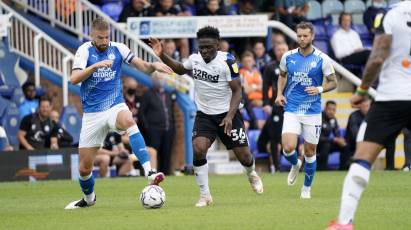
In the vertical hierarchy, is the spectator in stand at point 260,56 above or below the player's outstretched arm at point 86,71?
below

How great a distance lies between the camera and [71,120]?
25.0 metres

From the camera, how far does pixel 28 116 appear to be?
23.7 metres

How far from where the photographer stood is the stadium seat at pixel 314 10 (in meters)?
30.9

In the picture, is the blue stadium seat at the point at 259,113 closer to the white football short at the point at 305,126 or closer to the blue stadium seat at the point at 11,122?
the blue stadium seat at the point at 11,122

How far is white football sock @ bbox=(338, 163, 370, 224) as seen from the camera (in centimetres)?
1020

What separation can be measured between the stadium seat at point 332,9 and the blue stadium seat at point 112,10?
21.1 feet

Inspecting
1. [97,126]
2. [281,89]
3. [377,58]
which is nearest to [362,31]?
[281,89]

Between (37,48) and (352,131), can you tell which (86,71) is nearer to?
(37,48)

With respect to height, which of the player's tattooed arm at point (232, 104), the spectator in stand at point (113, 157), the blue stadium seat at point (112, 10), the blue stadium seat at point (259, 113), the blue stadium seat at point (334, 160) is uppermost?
the blue stadium seat at point (112, 10)

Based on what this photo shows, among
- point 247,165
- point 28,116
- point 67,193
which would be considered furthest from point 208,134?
point 28,116

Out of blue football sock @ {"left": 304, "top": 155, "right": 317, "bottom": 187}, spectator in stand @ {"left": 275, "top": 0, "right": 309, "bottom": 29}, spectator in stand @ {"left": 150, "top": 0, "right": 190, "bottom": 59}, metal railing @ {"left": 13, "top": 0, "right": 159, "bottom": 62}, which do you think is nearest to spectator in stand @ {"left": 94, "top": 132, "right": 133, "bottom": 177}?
metal railing @ {"left": 13, "top": 0, "right": 159, "bottom": 62}

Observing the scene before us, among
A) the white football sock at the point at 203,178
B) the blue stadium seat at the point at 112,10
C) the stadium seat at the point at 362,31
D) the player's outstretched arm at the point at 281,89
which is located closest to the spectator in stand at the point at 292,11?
the stadium seat at the point at 362,31

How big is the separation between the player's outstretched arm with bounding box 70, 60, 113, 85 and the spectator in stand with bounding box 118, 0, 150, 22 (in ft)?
41.3

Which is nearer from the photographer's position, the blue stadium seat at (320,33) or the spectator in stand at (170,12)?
the spectator in stand at (170,12)
